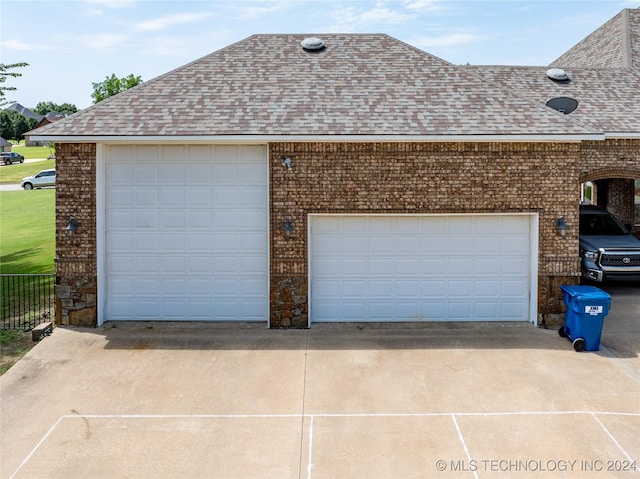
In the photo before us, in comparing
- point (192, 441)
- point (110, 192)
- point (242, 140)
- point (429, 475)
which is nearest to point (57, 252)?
point (110, 192)

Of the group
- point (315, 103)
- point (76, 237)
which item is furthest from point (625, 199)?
point (76, 237)

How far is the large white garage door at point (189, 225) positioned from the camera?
1173cm

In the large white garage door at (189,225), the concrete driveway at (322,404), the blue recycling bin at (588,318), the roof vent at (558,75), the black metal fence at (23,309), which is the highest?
the roof vent at (558,75)

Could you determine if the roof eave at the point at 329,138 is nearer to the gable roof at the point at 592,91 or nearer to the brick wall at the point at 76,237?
the brick wall at the point at 76,237

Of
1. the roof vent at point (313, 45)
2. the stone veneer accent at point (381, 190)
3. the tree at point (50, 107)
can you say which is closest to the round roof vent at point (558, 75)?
the stone veneer accent at point (381, 190)

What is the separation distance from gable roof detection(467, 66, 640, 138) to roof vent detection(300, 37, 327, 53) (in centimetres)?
472

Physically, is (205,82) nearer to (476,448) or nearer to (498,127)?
(498,127)

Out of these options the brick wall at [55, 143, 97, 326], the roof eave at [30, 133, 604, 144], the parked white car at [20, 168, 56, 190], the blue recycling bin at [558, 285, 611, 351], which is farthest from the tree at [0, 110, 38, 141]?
the blue recycling bin at [558, 285, 611, 351]

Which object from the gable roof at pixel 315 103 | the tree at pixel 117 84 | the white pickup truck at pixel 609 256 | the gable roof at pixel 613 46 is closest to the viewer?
the gable roof at pixel 315 103

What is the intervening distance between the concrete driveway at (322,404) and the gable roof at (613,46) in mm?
11905

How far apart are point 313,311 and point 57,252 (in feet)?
17.9

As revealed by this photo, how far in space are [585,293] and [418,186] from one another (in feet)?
12.3

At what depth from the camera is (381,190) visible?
453 inches

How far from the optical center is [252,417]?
303 inches
